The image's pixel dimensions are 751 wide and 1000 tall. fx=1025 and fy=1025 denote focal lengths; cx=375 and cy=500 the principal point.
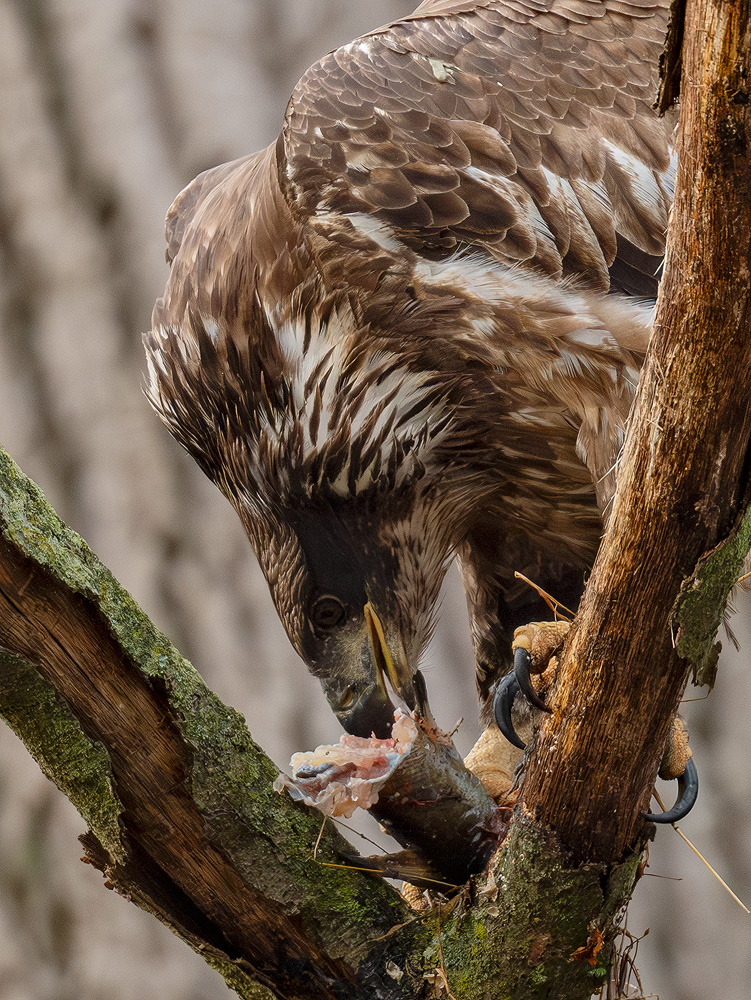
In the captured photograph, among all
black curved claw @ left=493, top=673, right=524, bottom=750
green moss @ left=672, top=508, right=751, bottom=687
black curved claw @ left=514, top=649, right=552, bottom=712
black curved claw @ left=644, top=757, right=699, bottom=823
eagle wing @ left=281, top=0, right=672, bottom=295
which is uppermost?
eagle wing @ left=281, top=0, right=672, bottom=295

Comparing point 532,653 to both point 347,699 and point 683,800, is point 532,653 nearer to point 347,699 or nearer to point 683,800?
point 683,800

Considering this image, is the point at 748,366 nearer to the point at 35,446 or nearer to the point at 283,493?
the point at 283,493

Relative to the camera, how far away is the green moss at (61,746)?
1.20m

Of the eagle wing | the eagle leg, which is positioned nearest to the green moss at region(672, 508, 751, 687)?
the eagle leg

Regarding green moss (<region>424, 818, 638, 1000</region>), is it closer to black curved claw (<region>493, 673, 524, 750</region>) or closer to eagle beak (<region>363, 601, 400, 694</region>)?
black curved claw (<region>493, 673, 524, 750</region>)

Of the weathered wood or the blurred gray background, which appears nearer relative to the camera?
the weathered wood

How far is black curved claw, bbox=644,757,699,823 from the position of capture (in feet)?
4.28

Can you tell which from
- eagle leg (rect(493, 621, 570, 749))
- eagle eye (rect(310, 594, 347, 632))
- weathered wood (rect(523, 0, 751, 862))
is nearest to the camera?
weathered wood (rect(523, 0, 751, 862))

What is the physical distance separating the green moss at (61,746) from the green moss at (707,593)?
707mm

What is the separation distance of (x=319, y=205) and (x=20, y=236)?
2312 mm

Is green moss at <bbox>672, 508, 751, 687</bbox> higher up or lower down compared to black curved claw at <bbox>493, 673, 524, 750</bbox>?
higher up

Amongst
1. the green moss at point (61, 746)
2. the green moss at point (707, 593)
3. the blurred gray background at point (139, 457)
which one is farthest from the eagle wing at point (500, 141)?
the blurred gray background at point (139, 457)

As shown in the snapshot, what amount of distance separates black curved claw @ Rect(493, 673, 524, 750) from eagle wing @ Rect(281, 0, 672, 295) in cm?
67

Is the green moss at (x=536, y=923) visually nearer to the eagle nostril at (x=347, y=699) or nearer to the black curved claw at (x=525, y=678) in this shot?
Answer: the black curved claw at (x=525, y=678)
